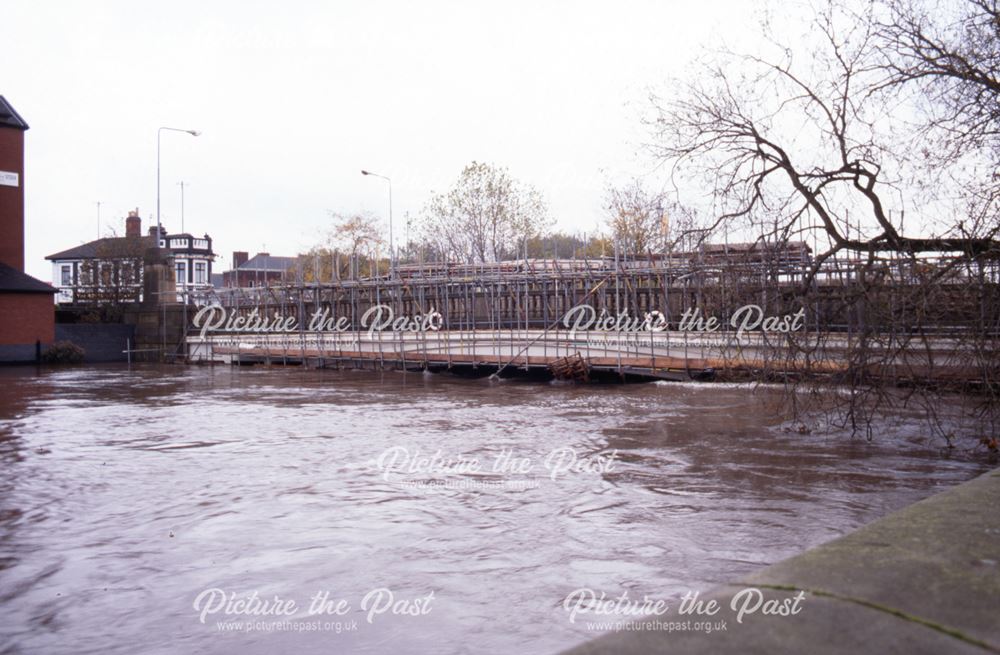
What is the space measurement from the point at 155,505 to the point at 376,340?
2630cm

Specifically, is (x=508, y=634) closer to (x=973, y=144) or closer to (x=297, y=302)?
(x=973, y=144)

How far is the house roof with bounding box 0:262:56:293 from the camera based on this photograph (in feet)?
130

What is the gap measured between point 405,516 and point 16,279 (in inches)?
1528

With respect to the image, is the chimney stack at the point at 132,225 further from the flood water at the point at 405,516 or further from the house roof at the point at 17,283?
the flood water at the point at 405,516

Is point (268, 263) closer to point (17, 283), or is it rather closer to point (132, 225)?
point (132, 225)

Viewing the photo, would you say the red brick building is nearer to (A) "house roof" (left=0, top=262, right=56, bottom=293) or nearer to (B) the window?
(A) "house roof" (left=0, top=262, right=56, bottom=293)

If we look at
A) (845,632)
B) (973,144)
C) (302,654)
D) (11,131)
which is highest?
(11,131)

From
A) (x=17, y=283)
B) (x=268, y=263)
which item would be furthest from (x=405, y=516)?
(x=268, y=263)

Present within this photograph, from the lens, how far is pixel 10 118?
4156 cm

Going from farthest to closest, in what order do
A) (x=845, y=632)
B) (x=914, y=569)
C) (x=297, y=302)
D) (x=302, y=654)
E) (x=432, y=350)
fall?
(x=297, y=302), (x=432, y=350), (x=302, y=654), (x=914, y=569), (x=845, y=632)

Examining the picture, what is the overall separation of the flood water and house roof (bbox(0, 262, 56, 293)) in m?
25.8

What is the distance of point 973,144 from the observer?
1132 cm

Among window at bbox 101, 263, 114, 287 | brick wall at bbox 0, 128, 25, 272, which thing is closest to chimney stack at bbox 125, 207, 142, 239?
window at bbox 101, 263, 114, 287

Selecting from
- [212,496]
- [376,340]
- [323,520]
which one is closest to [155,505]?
[212,496]
